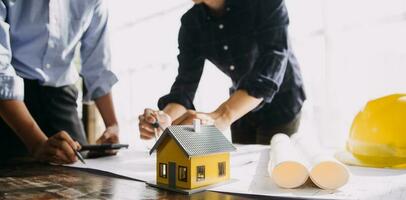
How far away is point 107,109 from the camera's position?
148cm

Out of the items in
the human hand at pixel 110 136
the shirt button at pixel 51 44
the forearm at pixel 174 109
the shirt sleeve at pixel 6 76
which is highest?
the shirt button at pixel 51 44

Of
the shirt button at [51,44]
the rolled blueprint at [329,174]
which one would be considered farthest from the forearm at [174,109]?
the rolled blueprint at [329,174]

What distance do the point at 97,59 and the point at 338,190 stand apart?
3.83 ft

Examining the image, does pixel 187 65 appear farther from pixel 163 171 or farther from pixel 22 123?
pixel 163 171

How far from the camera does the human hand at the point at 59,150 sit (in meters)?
0.96

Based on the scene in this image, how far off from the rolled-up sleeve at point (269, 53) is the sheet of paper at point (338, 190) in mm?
469

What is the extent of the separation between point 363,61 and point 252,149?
85.9 inches

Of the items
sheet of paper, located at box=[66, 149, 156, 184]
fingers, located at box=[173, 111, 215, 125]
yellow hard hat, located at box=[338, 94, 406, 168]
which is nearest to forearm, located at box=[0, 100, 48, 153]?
sheet of paper, located at box=[66, 149, 156, 184]

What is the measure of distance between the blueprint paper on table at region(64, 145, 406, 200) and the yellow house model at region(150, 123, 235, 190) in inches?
1.4

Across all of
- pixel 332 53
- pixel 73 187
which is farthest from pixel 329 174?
pixel 332 53

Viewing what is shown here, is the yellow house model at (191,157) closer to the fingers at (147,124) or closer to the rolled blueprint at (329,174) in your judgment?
the rolled blueprint at (329,174)

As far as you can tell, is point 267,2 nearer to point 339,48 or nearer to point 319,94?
point 339,48

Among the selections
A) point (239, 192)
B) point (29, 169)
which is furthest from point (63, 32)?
point (239, 192)

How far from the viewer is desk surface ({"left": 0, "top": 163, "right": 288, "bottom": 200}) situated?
1.92ft
